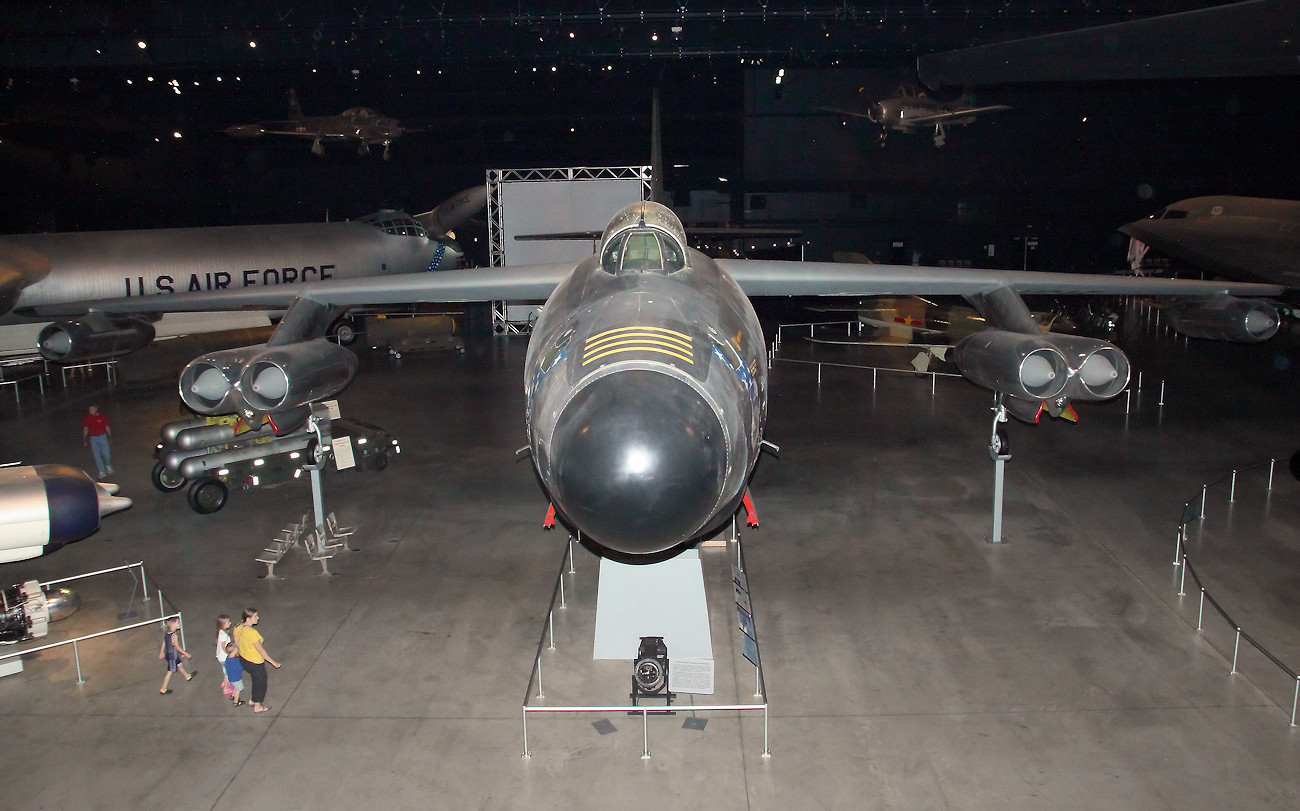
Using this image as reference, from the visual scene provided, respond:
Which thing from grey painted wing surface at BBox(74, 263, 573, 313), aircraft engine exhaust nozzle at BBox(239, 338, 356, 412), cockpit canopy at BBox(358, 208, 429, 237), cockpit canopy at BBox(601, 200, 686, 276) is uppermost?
cockpit canopy at BBox(358, 208, 429, 237)

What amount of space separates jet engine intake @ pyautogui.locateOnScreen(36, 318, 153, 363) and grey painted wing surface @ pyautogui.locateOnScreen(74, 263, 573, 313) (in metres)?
1.49

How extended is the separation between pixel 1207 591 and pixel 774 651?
591cm

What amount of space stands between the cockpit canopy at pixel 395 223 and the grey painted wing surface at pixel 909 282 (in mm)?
22453

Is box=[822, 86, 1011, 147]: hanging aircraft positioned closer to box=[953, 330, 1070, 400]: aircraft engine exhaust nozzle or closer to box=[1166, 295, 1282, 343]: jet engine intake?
box=[1166, 295, 1282, 343]: jet engine intake

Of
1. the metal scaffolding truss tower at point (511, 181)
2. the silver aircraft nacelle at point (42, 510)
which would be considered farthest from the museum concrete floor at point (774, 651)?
the metal scaffolding truss tower at point (511, 181)

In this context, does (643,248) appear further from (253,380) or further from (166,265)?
(166,265)

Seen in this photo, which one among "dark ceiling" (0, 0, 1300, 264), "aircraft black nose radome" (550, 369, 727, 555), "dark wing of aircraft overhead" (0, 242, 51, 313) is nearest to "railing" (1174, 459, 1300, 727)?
"aircraft black nose radome" (550, 369, 727, 555)

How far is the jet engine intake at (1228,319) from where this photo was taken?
1337cm

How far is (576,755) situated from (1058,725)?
4.67 meters

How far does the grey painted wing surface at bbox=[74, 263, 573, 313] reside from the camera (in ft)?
43.4

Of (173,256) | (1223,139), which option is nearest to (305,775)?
(173,256)

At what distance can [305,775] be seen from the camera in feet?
23.6

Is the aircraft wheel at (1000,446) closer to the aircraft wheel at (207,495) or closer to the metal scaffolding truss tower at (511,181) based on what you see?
the aircraft wheel at (207,495)

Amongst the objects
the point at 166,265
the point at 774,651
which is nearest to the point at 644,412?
the point at 774,651
